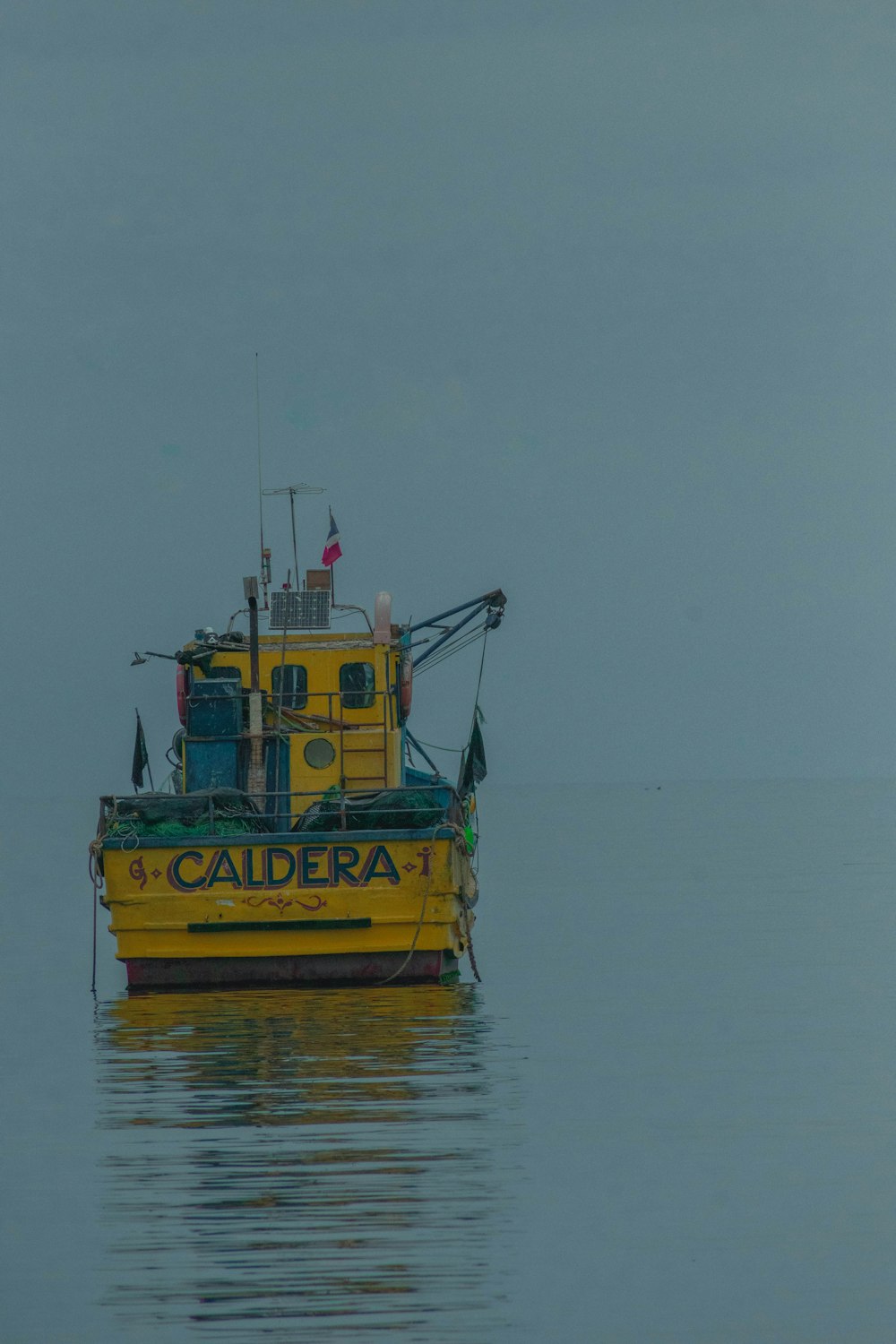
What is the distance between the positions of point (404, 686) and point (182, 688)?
2.78m

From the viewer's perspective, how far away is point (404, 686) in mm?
25047

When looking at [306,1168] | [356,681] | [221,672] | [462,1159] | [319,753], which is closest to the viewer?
[306,1168]

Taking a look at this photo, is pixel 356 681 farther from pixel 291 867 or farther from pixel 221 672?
pixel 291 867

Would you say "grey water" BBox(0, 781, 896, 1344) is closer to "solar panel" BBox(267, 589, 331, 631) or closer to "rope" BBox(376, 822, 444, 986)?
"rope" BBox(376, 822, 444, 986)

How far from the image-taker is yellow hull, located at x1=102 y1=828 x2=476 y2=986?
21438mm

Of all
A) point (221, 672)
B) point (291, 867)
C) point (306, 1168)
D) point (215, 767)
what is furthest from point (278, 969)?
point (306, 1168)

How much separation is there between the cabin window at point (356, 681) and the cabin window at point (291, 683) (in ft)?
1.53

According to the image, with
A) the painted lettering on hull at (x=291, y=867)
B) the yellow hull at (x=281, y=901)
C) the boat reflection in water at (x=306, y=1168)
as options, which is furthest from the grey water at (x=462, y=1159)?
the painted lettering on hull at (x=291, y=867)

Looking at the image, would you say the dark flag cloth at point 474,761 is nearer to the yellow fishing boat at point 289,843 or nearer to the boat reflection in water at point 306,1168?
the yellow fishing boat at point 289,843

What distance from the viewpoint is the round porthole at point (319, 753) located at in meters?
24.1

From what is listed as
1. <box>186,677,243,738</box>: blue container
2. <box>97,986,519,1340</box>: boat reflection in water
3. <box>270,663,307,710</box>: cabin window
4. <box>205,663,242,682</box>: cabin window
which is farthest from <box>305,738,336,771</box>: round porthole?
<box>97,986,519,1340</box>: boat reflection in water

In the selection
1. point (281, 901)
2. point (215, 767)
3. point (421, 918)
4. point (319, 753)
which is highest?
point (319, 753)

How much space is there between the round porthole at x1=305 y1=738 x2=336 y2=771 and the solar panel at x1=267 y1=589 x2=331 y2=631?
1600mm

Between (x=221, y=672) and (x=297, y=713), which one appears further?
(x=221, y=672)
